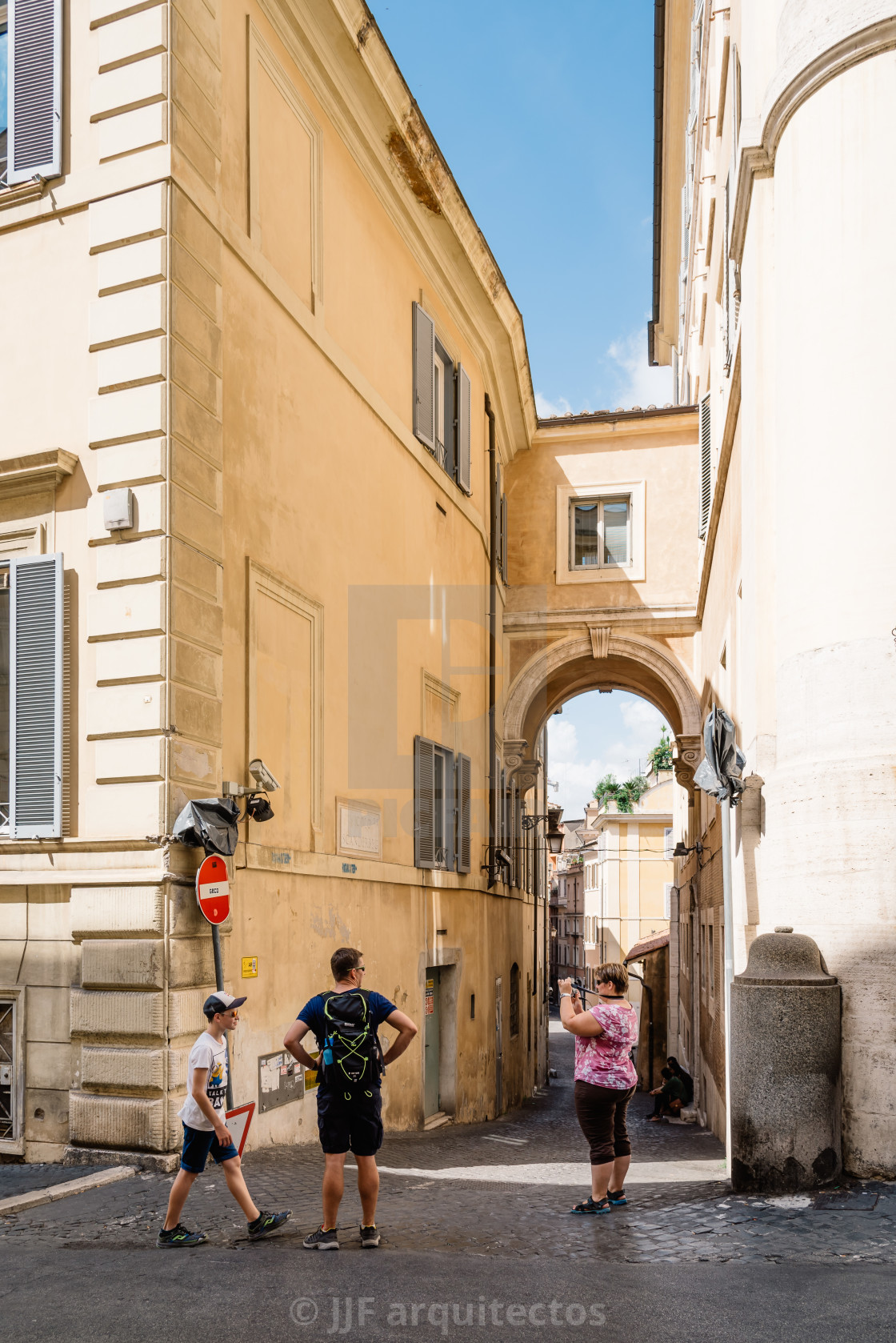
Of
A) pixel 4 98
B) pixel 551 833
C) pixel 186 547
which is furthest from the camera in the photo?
pixel 551 833

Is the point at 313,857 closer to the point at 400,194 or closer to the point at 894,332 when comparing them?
the point at 894,332

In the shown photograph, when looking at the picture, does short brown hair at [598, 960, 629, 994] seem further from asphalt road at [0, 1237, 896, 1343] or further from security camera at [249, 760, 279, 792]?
security camera at [249, 760, 279, 792]

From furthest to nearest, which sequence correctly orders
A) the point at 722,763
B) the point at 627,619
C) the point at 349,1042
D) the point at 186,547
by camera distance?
the point at 627,619 → the point at 722,763 → the point at 186,547 → the point at 349,1042

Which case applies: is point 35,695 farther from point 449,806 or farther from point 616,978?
point 449,806

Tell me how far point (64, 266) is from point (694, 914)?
16044 mm

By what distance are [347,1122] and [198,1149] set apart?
2.56 ft

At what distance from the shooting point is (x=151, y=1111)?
8.18 meters

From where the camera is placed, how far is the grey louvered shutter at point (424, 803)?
1490 cm

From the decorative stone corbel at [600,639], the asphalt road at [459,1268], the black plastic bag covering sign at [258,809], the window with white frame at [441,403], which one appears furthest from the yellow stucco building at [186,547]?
→ the decorative stone corbel at [600,639]

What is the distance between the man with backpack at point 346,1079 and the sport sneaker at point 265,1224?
28cm

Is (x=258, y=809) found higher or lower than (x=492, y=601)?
lower

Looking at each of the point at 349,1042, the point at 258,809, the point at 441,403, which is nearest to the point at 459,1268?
the point at 349,1042

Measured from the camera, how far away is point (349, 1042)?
19.9 ft

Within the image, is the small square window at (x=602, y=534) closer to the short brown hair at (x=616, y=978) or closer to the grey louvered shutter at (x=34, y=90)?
the grey louvered shutter at (x=34, y=90)
